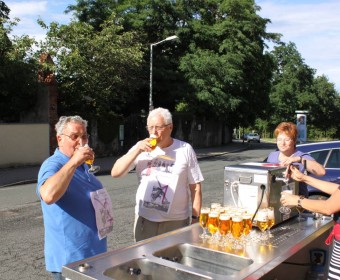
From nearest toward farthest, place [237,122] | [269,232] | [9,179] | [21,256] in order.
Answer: [269,232] → [21,256] → [9,179] → [237,122]

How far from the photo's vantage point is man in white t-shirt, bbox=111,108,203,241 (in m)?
3.48

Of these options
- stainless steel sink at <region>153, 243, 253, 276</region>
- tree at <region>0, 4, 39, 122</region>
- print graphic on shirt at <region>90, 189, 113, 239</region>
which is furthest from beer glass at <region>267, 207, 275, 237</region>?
tree at <region>0, 4, 39, 122</region>

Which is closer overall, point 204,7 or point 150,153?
point 150,153

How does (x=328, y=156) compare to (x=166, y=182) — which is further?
(x=328, y=156)

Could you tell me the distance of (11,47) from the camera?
62.9 ft

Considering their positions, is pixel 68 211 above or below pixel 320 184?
below

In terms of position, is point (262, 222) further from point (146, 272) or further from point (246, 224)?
point (146, 272)

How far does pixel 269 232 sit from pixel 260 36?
112 feet

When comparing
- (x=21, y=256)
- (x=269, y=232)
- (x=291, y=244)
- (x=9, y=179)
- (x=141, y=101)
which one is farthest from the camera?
(x=141, y=101)

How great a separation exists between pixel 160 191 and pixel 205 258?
3.51 ft

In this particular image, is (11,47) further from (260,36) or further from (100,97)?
(260,36)

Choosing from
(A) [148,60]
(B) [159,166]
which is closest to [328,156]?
(B) [159,166]

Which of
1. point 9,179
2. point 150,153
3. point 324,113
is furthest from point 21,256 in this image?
point 324,113

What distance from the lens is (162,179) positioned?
11.5 ft
